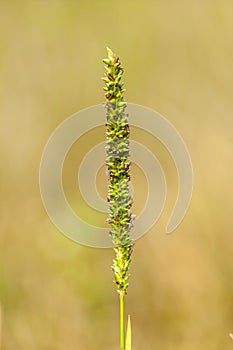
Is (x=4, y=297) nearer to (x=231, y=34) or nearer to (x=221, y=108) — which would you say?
(x=221, y=108)

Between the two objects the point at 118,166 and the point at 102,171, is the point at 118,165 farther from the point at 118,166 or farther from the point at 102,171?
the point at 102,171

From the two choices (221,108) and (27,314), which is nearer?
(27,314)

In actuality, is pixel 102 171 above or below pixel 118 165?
above

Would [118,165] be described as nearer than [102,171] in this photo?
Yes

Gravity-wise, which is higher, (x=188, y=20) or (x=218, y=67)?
(x=188, y=20)

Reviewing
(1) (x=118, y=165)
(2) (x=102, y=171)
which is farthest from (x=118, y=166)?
(2) (x=102, y=171)

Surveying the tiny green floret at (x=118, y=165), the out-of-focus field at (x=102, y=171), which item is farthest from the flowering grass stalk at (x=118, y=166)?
the out-of-focus field at (x=102, y=171)

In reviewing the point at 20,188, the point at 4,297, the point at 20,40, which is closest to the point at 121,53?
the point at 20,40

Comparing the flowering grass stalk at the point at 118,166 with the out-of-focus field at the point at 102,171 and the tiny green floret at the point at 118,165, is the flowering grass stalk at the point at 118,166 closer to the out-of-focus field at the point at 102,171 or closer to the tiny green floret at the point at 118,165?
the tiny green floret at the point at 118,165

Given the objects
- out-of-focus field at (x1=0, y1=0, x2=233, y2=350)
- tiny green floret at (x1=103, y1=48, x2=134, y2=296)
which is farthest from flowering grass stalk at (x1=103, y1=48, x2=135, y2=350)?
out-of-focus field at (x1=0, y1=0, x2=233, y2=350)
